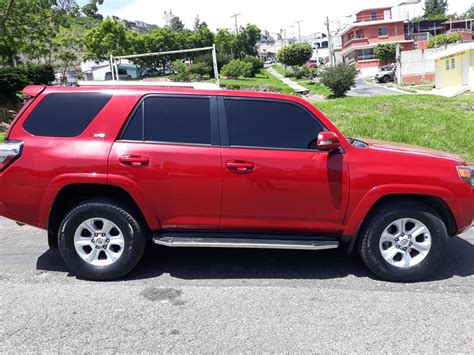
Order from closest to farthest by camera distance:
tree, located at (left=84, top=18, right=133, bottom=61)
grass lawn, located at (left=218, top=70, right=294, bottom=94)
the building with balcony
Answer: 1. grass lawn, located at (left=218, top=70, right=294, bottom=94)
2. tree, located at (left=84, top=18, right=133, bottom=61)
3. the building with balcony

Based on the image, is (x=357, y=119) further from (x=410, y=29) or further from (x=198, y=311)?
(x=410, y=29)

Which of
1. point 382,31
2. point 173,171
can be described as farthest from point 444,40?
point 173,171

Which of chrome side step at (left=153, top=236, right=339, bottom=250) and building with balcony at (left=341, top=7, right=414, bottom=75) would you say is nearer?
chrome side step at (left=153, top=236, right=339, bottom=250)

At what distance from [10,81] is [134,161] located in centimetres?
1912

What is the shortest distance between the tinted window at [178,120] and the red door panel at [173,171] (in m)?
0.10

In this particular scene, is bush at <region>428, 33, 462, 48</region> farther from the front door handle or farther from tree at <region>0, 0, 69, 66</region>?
the front door handle

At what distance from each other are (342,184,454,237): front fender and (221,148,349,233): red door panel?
0.39 feet

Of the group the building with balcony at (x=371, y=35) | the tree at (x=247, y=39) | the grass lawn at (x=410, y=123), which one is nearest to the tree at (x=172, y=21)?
the tree at (x=247, y=39)

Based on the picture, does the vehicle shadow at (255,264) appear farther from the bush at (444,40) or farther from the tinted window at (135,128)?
the bush at (444,40)

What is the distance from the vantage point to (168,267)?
4.39 meters

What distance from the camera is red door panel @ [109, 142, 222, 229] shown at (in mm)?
3887

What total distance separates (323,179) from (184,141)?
1341mm

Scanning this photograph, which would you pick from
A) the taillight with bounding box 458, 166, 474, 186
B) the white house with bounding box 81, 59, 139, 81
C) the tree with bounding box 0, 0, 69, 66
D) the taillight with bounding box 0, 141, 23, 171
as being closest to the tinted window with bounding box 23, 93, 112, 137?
the taillight with bounding box 0, 141, 23, 171

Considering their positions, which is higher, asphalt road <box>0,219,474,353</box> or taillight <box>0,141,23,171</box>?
taillight <box>0,141,23,171</box>
